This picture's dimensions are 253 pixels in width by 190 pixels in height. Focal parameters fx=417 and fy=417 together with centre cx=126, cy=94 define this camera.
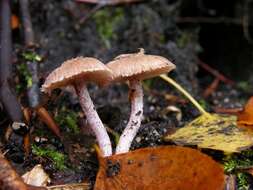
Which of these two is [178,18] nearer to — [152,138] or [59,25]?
[59,25]

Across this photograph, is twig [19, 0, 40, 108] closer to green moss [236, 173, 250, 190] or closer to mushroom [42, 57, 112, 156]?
mushroom [42, 57, 112, 156]

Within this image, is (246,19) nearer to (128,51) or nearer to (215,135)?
(128,51)

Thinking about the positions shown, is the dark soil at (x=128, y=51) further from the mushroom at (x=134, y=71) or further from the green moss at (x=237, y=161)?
the green moss at (x=237, y=161)

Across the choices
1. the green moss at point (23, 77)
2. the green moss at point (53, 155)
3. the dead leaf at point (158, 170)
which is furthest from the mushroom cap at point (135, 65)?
the green moss at point (23, 77)

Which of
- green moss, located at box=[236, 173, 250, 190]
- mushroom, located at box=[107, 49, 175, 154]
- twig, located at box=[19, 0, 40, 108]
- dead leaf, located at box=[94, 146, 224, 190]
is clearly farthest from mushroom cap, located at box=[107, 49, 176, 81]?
twig, located at box=[19, 0, 40, 108]

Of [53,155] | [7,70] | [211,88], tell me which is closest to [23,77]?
[7,70]

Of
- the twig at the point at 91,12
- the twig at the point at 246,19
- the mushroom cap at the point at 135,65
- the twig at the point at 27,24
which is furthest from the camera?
the twig at the point at 246,19
